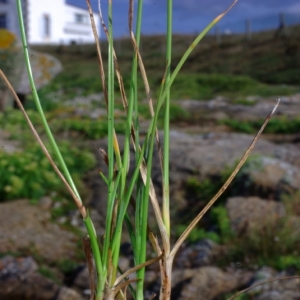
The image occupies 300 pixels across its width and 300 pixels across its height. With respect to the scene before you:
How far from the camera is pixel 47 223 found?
4.03 meters

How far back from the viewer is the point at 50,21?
22.9 m

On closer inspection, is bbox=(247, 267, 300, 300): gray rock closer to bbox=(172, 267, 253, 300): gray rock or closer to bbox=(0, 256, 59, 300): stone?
bbox=(172, 267, 253, 300): gray rock

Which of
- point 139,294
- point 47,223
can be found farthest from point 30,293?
point 139,294

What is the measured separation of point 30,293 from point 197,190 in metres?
1.37

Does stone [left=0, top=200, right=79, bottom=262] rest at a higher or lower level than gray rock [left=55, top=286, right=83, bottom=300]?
lower

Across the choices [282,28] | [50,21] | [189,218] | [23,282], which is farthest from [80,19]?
[23,282]

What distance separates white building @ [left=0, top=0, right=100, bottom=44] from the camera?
15188 millimetres

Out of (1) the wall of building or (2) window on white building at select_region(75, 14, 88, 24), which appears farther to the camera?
(2) window on white building at select_region(75, 14, 88, 24)

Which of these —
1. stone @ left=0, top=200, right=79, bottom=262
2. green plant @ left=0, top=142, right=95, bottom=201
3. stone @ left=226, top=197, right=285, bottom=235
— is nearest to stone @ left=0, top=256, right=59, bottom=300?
stone @ left=0, top=200, right=79, bottom=262

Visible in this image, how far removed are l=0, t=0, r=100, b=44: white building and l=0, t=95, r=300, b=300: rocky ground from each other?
10.1 meters

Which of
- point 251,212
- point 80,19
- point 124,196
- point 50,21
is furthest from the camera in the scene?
point 50,21

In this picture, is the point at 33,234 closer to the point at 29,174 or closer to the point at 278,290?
the point at 29,174

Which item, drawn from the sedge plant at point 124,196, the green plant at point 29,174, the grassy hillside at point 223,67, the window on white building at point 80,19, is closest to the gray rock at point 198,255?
the green plant at point 29,174

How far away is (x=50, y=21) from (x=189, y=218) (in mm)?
20231
